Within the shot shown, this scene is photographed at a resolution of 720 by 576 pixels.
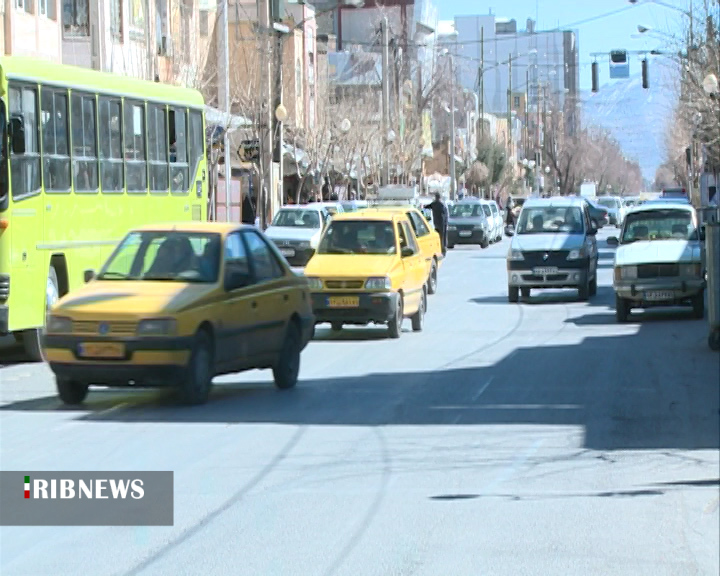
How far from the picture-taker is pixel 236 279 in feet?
51.5

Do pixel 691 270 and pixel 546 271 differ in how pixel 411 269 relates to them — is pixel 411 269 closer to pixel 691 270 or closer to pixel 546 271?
pixel 691 270

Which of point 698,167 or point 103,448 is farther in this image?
point 698,167

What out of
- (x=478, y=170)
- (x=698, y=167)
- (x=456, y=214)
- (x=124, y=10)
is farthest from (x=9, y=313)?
(x=478, y=170)

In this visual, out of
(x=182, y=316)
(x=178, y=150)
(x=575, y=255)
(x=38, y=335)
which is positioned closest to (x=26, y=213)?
(x=38, y=335)

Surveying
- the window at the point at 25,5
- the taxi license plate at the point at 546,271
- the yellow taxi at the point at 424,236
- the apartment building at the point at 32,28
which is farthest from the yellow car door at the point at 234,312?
the window at the point at 25,5

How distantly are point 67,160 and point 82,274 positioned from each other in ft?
5.37

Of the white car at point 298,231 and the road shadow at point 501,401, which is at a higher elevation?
the white car at point 298,231

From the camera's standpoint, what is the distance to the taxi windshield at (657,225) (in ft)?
87.5

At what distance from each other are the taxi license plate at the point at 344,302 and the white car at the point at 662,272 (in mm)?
5043

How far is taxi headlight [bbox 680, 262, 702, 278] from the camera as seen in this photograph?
2506cm

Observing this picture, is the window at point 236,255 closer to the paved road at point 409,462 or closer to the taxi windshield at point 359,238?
the paved road at point 409,462

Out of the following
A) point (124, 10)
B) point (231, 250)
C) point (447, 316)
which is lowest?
point (447, 316)

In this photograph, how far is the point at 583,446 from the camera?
40.4 feet

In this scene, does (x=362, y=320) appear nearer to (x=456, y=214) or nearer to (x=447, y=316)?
(x=447, y=316)
